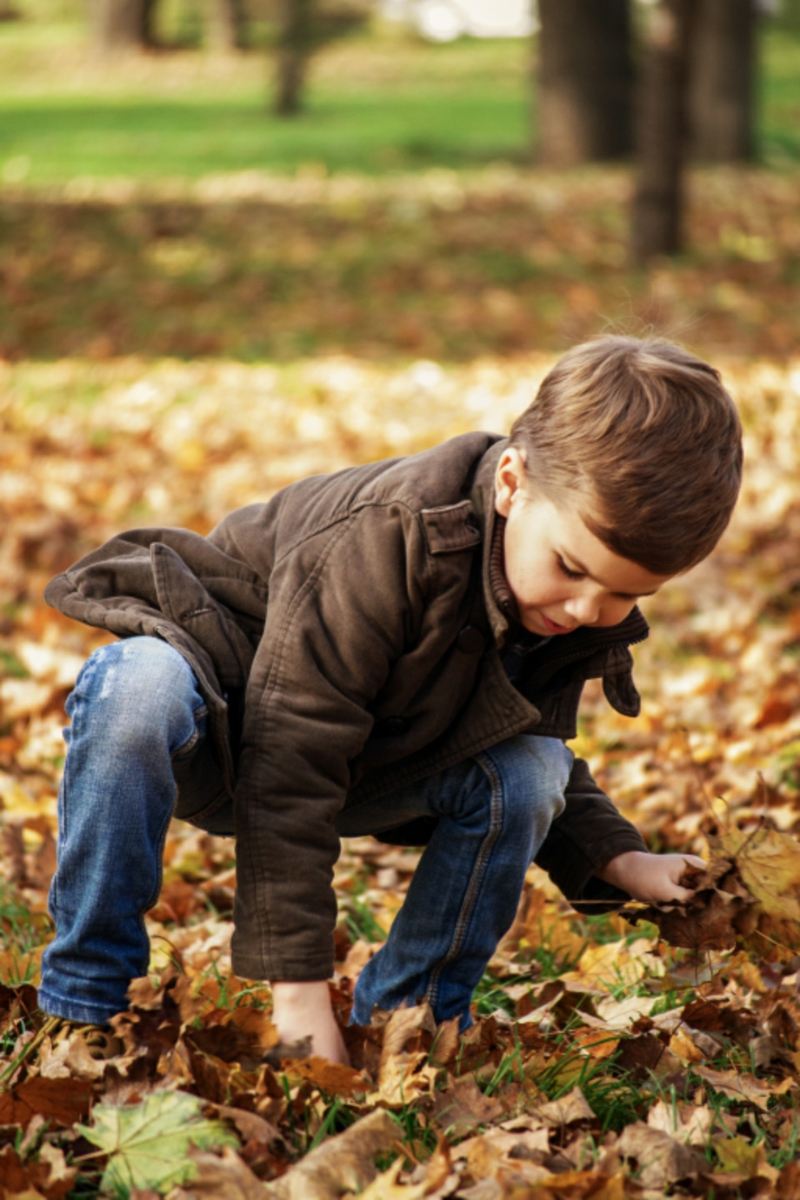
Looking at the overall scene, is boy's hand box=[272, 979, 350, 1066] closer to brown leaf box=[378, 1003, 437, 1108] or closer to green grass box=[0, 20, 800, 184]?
brown leaf box=[378, 1003, 437, 1108]

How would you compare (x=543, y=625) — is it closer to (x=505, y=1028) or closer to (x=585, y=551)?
(x=585, y=551)

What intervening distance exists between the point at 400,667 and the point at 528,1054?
0.65 meters

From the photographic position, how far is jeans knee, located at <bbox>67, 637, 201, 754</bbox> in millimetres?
1889

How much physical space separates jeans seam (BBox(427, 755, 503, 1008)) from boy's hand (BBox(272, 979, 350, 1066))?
256mm

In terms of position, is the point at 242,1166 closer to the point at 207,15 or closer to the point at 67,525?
the point at 67,525

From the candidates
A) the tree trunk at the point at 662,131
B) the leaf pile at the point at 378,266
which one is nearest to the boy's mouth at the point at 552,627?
the leaf pile at the point at 378,266

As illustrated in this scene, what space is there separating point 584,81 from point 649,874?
1230 cm

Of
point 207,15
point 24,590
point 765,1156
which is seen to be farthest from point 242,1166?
point 207,15

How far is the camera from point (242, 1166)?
1.60 meters

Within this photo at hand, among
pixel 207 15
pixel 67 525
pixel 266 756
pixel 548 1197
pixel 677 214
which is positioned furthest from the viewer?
pixel 207 15

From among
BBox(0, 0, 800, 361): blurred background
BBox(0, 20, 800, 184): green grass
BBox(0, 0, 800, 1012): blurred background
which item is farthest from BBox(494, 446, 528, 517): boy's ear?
BBox(0, 20, 800, 184): green grass

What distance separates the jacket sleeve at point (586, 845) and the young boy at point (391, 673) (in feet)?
0.21

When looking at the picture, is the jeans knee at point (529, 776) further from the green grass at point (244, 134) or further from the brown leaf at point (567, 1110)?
the green grass at point (244, 134)

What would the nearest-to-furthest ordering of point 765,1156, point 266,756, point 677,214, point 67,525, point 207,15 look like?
point 765,1156 → point 266,756 → point 67,525 → point 677,214 → point 207,15
